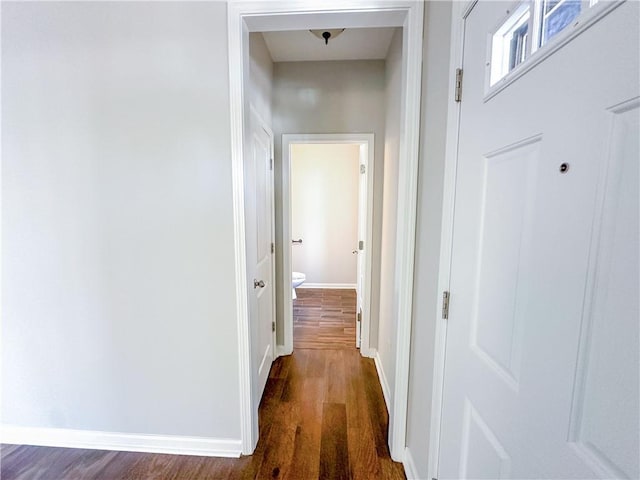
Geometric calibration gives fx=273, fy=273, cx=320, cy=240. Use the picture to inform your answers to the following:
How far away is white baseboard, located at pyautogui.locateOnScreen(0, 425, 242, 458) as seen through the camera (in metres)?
1.54

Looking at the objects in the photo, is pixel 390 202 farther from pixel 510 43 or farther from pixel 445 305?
pixel 510 43

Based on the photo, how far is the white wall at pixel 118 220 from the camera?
4.42ft

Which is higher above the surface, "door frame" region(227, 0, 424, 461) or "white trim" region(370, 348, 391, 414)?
"door frame" region(227, 0, 424, 461)

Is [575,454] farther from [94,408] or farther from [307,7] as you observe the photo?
[94,408]

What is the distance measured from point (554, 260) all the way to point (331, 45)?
88.3 inches

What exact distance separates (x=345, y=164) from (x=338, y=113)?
208 cm

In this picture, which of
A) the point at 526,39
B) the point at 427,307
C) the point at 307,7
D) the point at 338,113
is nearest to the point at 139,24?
the point at 307,7

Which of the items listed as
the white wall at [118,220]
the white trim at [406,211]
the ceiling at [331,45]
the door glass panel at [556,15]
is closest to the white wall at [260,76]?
the ceiling at [331,45]

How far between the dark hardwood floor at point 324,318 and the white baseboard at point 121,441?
125 cm

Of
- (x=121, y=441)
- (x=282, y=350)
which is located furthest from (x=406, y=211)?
(x=121, y=441)

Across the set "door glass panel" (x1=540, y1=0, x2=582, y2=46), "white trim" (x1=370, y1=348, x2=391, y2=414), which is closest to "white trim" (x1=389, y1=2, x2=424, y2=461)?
"white trim" (x1=370, y1=348, x2=391, y2=414)

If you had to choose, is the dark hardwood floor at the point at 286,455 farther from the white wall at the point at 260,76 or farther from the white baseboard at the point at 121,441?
the white wall at the point at 260,76

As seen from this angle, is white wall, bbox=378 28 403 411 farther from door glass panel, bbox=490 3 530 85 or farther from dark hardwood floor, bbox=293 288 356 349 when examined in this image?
door glass panel, bbox=490 3 530 85

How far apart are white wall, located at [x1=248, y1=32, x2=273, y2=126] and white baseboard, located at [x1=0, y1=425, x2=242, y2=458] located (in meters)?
2.00
